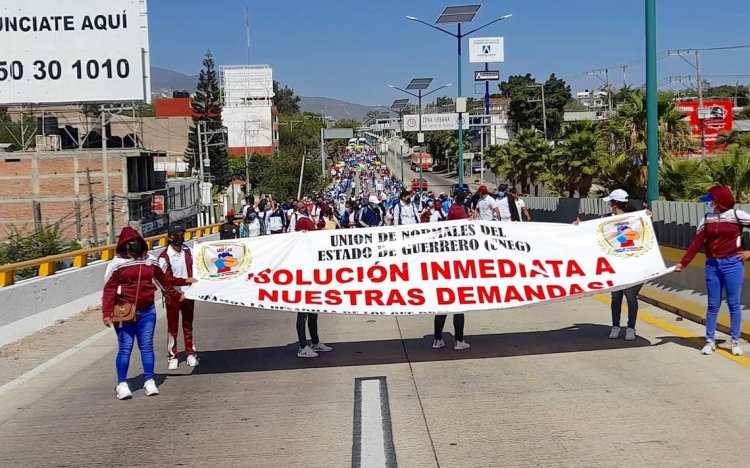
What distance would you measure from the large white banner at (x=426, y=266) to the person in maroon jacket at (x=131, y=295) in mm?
1121

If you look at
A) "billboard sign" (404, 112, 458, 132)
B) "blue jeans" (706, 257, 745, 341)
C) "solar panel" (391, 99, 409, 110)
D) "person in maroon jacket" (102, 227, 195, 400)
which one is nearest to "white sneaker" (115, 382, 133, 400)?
"person in maroon jacket" (102, 227, 195, 400)

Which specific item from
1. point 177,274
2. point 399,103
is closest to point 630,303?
point 177,274

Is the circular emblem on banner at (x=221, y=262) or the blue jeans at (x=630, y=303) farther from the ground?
the circular emblem on banner at (x=221, y=262)

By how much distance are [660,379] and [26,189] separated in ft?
182

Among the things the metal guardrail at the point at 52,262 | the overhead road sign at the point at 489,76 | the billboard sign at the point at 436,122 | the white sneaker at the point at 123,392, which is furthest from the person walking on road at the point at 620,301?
the overhead road sign at the point at 489,76

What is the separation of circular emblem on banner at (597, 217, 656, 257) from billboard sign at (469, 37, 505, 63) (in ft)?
195

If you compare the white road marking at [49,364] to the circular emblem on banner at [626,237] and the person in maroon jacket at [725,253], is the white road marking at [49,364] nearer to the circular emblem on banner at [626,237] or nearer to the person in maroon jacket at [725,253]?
the circular emblem on banner at [626,237]

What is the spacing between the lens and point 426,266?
34.1 feet

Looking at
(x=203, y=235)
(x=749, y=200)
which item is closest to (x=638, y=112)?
(x=749, y=200)

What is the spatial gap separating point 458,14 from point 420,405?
3906cm

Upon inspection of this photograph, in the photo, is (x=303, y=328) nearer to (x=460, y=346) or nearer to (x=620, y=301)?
(x=460, y=346)

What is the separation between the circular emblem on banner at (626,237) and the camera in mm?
10648

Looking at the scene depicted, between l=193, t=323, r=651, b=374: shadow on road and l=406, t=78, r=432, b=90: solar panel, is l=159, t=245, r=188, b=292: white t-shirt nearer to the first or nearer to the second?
l=193, t=323, r=651, b=374: shadow on road

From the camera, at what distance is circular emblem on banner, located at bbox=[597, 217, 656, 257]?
10.6 metres
